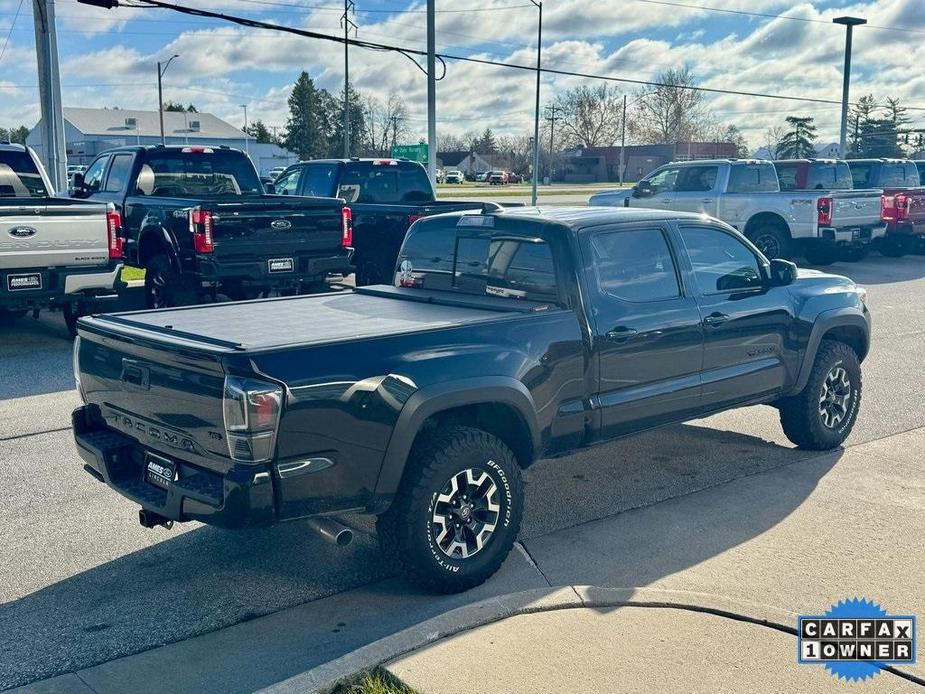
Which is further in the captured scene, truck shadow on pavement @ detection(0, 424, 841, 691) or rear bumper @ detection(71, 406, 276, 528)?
truck shadow on pavement @ detection(0, 424, 841, 691)

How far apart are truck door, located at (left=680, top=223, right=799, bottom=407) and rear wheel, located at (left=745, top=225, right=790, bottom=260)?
12.6 m

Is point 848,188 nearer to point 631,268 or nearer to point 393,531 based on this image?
point 631,268

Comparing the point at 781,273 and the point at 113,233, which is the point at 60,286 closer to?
the point at 113,233

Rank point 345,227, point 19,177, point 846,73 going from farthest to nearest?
point 846,73 → point 19,177 → point 345,227

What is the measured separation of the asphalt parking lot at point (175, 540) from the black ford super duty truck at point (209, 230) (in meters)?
2.46

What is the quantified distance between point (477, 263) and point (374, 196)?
30.5ft

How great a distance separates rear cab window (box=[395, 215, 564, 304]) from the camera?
5.61 m

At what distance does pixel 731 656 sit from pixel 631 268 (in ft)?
8.26

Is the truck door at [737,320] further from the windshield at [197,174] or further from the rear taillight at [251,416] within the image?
the windshield at [197,174]

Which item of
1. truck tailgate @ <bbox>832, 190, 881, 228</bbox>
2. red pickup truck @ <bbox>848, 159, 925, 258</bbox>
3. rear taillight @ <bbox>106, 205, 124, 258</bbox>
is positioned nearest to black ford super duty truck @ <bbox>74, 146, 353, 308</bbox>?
rear taillight @ <bbox>106, 205, 124, 258</bbox>

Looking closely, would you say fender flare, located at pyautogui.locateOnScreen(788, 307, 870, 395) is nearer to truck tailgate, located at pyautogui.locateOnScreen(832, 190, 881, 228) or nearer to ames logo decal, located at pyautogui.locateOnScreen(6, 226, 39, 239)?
ames logo decal, located at pyautogui.locateOnScreen(6, 226, 39, 239)

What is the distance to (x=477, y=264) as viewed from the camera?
601 centimetres

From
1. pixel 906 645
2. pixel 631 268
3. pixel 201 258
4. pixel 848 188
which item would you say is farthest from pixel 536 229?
pixel 848 188

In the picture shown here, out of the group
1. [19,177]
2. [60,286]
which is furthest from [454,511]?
[19,177]
